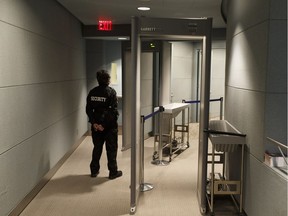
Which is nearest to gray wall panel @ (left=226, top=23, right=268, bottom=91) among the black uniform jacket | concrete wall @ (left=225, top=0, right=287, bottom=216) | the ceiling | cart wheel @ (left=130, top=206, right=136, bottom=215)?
concrete wall @ (left=225, top=0, right=287, bottom=216)

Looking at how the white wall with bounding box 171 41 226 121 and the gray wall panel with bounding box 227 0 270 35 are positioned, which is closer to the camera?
the gray wall panel with bounding box 227 0 270 35

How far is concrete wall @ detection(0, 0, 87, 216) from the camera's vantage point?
10.1 feet

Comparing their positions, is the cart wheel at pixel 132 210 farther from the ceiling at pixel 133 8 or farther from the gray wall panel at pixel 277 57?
the ceiling at pixel 133 8

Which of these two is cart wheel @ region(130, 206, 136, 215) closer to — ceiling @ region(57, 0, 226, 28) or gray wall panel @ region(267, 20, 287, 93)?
gray wall panel @ region(267, 20, 287, 93)

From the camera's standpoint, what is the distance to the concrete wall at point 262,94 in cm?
255

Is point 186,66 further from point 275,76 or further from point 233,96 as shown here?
point 275,76

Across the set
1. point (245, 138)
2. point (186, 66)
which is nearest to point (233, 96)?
point (245, 138)

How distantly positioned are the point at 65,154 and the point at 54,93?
3.85 feet

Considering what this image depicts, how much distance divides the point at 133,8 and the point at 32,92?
89.7 inches

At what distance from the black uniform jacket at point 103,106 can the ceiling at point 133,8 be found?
4.43ft

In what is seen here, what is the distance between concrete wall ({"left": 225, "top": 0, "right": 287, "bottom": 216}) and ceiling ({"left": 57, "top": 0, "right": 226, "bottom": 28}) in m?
1.61

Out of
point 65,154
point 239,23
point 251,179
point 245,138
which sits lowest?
point 65,154

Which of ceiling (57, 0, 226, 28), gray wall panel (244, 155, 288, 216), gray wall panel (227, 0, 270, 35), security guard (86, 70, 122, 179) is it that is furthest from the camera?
ceiling (57, 0, 226, 28)

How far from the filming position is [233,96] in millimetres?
3818
